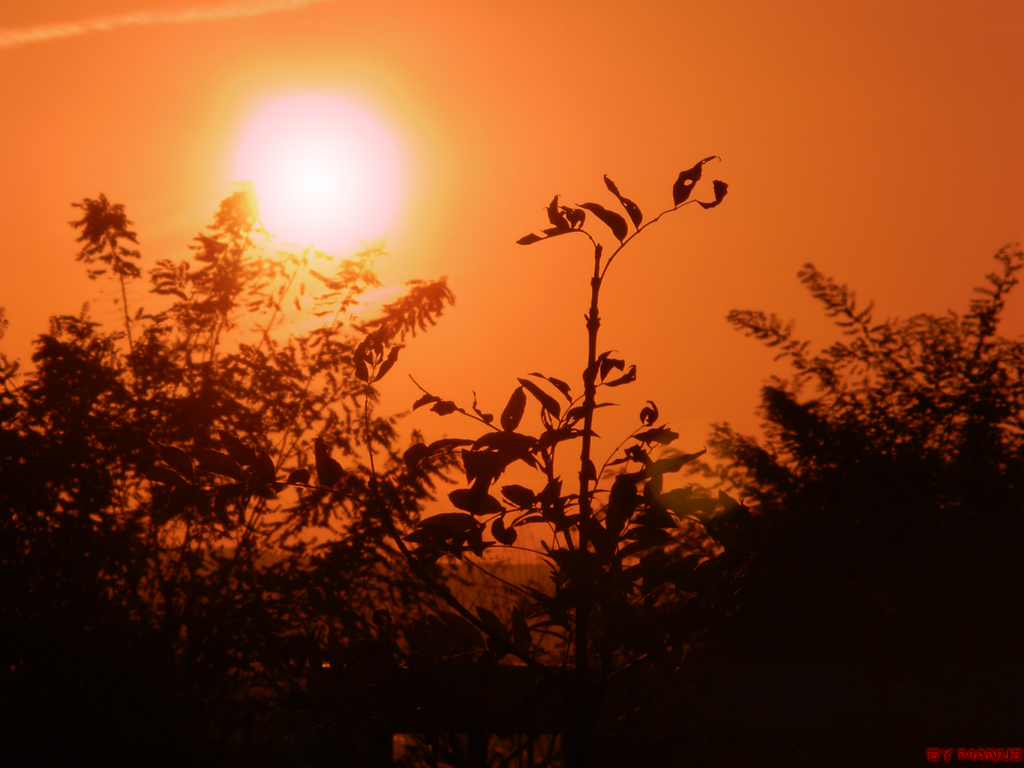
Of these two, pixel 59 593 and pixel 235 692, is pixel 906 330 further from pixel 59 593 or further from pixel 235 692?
pixel 59 593

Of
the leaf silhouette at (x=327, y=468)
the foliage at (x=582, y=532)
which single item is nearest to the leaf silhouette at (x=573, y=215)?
the foliage at (x=582, y=532)

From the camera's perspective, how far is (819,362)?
31.2 feet

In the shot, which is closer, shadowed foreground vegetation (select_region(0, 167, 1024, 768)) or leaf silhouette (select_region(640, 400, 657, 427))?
leaf silhouette (select_region(640, 400, 657, 427))

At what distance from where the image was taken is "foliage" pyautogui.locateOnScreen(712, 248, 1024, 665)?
7.81m

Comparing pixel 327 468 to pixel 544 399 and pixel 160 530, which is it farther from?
pixel 160 530

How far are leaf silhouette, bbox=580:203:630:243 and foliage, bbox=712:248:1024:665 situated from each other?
16.8 ft

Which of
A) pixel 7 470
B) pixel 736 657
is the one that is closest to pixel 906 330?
pixel 736 657

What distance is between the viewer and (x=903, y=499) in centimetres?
801

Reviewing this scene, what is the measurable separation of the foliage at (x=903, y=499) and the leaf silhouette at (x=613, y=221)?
16.8ft

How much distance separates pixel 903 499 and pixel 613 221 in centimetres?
675

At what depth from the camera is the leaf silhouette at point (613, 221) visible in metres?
2.27

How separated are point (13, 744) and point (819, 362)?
8263 millimetres

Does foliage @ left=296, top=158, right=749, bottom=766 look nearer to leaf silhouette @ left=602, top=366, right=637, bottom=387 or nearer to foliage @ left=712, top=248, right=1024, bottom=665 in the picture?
leaf silhouette @ left=602, top=366, right=637, bottom=387

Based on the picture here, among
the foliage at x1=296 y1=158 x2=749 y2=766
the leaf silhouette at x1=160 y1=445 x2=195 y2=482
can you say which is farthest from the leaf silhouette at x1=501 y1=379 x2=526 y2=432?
the leaf silhouette at x1=160 y1=445 x2=195 y2=482
